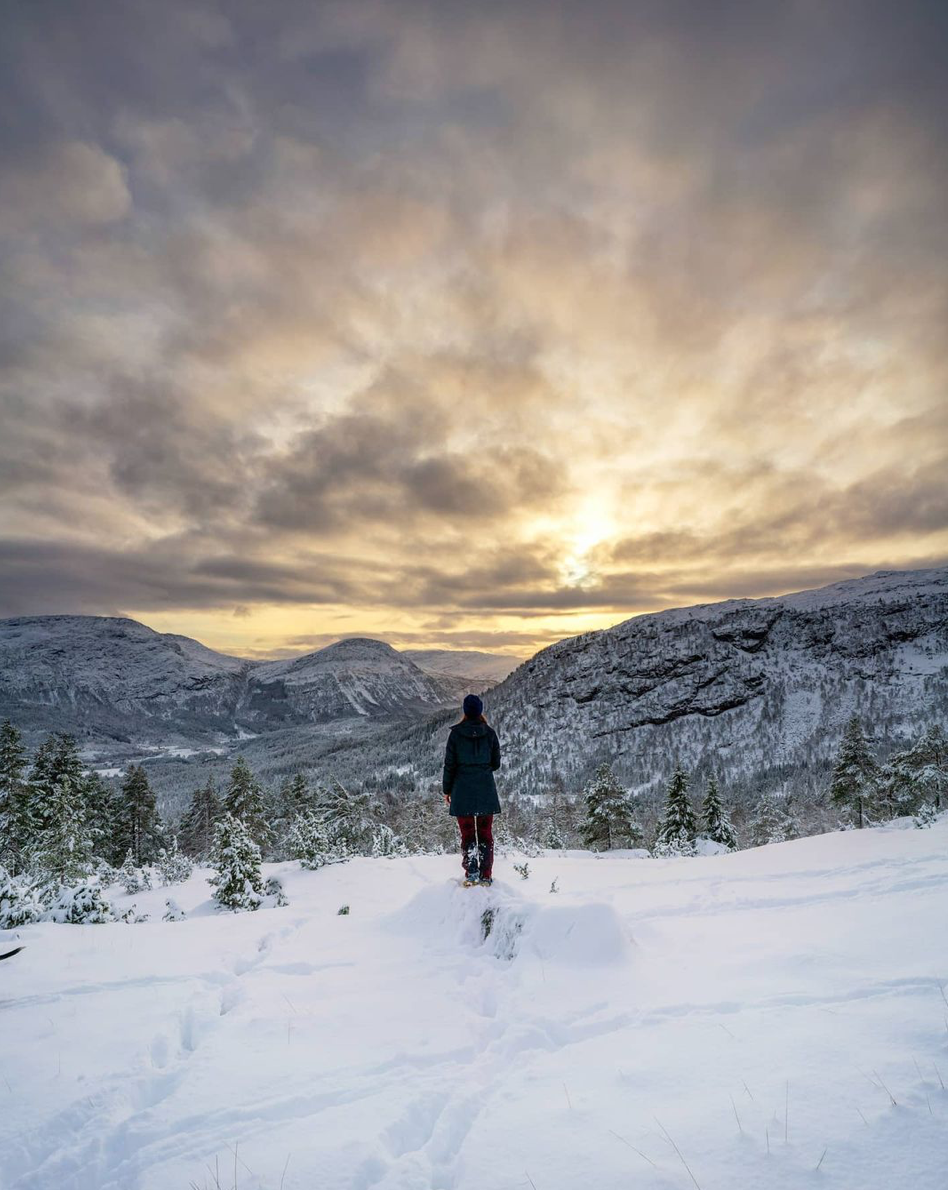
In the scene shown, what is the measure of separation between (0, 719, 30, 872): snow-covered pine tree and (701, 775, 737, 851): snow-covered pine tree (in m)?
38.1

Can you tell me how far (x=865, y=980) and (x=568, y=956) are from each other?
114 inches

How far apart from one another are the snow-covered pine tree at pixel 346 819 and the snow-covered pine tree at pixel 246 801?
266 inches

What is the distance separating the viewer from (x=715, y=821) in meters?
36.0

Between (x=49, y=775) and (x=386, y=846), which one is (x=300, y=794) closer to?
(x=49, y=775)

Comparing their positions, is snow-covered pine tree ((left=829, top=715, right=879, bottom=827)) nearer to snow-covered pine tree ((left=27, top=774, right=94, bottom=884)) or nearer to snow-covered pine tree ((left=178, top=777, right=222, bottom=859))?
snow-covered pine tree ((left=27, top=774, right=94, bottom=884))

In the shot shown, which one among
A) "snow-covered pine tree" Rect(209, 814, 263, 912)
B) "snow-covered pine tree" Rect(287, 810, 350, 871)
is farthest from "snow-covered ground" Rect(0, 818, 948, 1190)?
"snow-covered pine tree" Rect(287, 810, 350, 871)

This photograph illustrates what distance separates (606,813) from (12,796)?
34701 mm

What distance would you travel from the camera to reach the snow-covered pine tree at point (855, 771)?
1417 inches

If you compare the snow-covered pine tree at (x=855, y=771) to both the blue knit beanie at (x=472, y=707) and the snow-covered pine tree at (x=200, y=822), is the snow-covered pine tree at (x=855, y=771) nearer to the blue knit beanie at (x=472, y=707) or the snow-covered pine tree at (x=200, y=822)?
the blue knit beanie at (x=472, y=707)

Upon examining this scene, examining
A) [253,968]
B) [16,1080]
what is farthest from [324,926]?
[16,1080]

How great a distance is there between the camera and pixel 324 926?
28.8 feet

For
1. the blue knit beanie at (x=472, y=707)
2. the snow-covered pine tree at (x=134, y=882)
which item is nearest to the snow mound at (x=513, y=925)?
the blue knit beanie at (x=472, y=707)

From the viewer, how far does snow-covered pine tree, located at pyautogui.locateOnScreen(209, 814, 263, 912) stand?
1253 centimetres

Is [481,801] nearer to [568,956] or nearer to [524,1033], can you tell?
[568,956]
